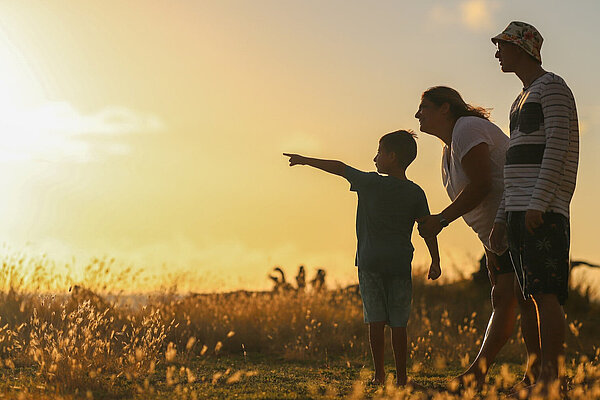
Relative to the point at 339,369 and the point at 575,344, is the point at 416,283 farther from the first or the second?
the point at 339,369

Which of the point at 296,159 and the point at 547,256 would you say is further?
the point at 296,159

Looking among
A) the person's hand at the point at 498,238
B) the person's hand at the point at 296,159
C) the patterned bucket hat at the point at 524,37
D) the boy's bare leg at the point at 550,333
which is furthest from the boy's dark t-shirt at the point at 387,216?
the patterned bucket hat at the point at 524,37

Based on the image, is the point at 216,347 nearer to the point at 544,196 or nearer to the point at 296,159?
the point at 296,159

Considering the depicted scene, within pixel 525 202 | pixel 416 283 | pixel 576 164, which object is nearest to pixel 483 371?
pixel 525 202

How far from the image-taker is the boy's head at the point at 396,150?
16.9ft

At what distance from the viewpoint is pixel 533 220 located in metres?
4.22

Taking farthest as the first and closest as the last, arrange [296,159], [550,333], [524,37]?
[296,159]
[524,37]
[550,333]

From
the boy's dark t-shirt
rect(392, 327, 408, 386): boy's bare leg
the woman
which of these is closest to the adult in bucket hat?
the woman

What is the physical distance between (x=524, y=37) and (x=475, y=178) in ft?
3.27

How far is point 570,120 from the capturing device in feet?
14.2

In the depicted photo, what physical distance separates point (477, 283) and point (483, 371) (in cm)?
884

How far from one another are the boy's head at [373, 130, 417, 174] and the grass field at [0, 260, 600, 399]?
5.39ft

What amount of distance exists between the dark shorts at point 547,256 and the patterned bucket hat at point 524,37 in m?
1.10

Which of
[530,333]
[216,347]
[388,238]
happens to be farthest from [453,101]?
[216,347]
